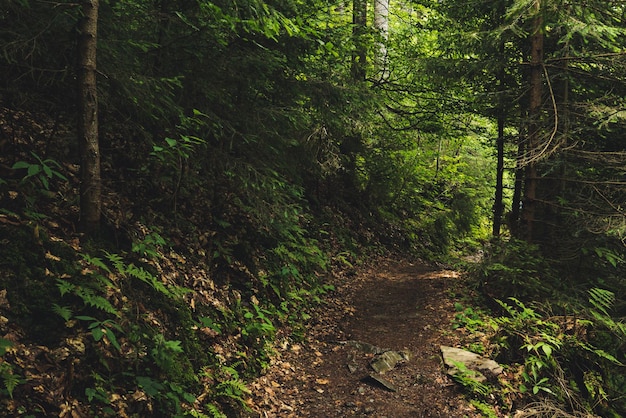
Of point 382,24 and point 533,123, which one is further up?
point 382,24

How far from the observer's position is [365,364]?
600 cm

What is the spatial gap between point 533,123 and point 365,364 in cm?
619

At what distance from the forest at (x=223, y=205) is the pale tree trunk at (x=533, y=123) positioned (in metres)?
0.05

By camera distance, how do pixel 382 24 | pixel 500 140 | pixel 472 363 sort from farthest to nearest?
pixel 382 24 → pixel 500 140 → pixel 472 363

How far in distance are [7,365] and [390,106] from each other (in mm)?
13334

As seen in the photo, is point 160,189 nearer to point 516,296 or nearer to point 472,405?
point 472,405

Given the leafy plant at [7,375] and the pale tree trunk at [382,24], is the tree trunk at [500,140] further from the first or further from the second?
the leafy plant at [7,375]

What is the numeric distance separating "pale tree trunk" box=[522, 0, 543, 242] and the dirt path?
2.36 metres

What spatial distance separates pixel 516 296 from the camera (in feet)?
25.4

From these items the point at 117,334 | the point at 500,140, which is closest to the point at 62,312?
the point at 117,334

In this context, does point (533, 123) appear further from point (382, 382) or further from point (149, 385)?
point (149, 385)

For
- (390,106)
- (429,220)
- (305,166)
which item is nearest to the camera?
(305,166)

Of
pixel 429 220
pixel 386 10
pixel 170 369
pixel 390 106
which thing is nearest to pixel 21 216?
pixel 170 369

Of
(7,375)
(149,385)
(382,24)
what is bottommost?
(149,385)
